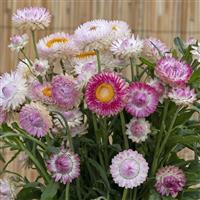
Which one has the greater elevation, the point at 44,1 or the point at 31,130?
the point at 44,1

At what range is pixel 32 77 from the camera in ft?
2.97

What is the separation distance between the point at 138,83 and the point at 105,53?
8cm

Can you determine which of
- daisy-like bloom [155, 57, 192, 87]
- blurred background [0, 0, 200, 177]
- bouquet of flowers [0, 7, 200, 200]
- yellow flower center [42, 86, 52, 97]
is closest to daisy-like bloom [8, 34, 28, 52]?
bouquet of flowers [0, 7, 200, 200]

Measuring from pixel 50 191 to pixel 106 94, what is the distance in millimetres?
161

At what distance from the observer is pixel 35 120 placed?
802mm

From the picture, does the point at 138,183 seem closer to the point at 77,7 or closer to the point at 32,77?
the point at 32,77

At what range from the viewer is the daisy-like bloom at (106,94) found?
2.59ft

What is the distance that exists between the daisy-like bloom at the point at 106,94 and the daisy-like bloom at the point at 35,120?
6 cm

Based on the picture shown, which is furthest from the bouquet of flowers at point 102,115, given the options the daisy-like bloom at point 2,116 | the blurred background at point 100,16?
the blurred background at point 100,16

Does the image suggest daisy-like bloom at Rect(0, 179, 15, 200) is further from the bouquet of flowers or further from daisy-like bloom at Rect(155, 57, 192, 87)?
daisy-like bloom at Rect(155, 57, 192, 87)

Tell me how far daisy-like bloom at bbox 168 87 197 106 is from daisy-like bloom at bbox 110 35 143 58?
7 cm

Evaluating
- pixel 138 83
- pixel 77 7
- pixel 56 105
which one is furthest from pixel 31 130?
pixel 77 7

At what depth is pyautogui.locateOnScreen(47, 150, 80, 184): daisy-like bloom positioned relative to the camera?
33.0 inches

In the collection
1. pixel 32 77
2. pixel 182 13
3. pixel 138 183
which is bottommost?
pixel 138 183
